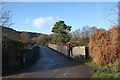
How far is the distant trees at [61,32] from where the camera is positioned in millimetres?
67375

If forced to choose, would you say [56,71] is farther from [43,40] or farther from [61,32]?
[43,40]

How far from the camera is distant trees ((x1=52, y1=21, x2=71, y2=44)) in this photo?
6738 centimetres

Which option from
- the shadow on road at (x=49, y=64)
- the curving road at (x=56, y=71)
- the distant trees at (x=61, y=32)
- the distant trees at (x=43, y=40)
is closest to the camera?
the curving road at (x=56, y=71)

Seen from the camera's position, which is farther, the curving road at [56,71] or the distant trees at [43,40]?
the distant trees at [43,40]

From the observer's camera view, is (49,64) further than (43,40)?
No

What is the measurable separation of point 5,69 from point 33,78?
183 inches

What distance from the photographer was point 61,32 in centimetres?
7031

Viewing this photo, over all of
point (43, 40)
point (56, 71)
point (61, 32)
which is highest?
point (61, 32)

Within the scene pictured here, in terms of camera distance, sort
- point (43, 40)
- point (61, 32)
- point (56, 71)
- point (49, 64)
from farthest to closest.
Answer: point (43, 40) → point (61, 32) → point (49, 64) → point (56, 71)

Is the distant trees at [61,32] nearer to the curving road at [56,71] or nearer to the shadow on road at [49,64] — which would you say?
the shadow on road at [49,64]

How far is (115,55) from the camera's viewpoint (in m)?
16.5

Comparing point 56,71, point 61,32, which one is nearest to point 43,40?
point 61,32

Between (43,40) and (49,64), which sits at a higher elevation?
(43,40)

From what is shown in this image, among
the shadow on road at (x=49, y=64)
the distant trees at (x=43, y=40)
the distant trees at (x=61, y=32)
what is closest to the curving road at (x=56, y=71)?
the shadow on road at (x=49, y=64)
